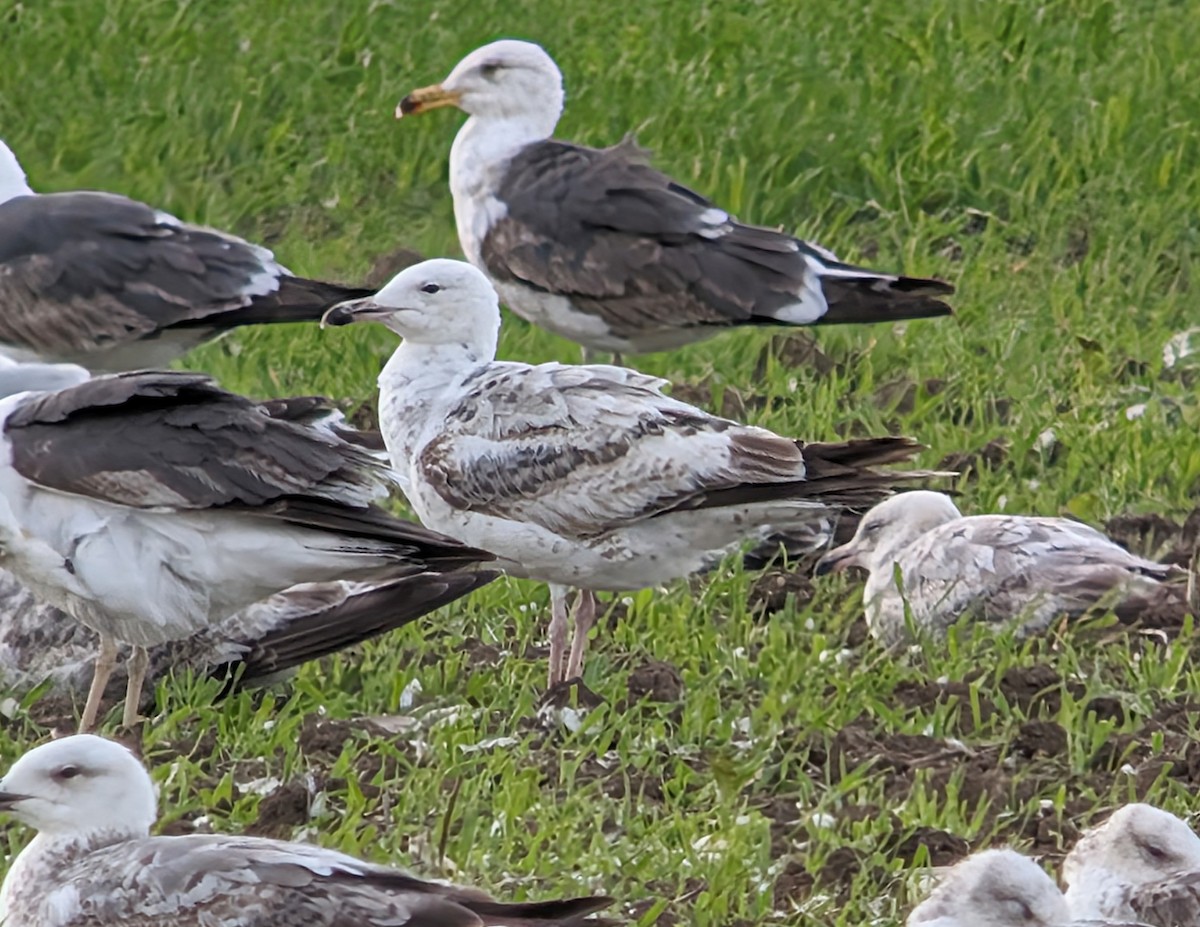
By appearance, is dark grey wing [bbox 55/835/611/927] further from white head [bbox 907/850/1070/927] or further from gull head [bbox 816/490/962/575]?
gull head [bbox 816/490/962/575]

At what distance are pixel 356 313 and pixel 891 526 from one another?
1.99 m

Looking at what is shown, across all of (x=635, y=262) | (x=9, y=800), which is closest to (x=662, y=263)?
(x=635, y=262)

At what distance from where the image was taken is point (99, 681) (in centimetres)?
721

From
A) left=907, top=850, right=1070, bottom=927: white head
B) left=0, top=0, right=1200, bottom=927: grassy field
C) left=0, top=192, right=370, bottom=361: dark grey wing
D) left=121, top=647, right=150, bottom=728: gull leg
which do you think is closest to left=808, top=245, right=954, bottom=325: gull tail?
left=0, top=0, right=1200, bottom=927: grassy field

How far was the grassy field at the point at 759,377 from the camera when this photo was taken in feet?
21.6

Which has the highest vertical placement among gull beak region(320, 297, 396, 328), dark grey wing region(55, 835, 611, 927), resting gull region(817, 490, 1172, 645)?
gull beak region(320, 297, 396, 328)

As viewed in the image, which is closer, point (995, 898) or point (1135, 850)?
point (995, 898)

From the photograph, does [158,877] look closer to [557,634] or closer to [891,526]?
[557,634]

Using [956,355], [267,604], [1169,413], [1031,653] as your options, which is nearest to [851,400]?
[956,355]

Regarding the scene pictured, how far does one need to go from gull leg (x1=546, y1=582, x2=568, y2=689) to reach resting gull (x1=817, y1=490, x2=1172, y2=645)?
106 centimetres

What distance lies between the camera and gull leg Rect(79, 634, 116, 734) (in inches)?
280

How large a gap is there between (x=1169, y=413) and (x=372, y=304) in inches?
139

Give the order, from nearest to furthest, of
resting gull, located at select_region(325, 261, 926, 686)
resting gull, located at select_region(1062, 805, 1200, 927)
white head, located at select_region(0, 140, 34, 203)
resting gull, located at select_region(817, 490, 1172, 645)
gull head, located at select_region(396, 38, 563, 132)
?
1. resting gull, located at select_region(1062, 805, 1200, 927)
2. resting gull, located at select_region(325, 261, 926, 686)
3. resting gull, located at select_region(817, 490, 1172, 645)
4. white head, located at select_region(0, 140, 34, 203)
5. gull head, located at select_region(396, 38, 563, 132)

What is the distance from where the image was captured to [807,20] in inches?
541
